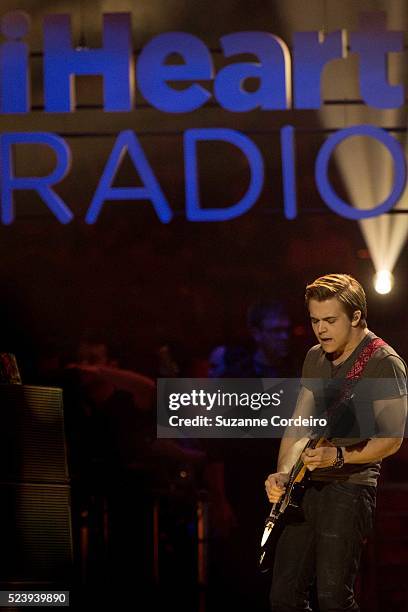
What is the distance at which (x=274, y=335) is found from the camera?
4.61 m

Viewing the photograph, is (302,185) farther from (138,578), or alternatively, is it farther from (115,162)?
(138,578)

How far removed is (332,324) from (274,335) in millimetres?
752

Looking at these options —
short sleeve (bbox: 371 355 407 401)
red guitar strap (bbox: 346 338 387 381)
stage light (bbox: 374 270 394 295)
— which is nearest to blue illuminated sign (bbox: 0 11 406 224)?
stage light (bbox: 374 270 394 295)

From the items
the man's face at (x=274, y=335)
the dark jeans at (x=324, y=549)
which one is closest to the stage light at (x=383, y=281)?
the man's face at (x=274, y=335)

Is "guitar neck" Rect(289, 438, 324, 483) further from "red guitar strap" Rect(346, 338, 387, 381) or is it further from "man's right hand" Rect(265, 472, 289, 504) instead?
"red guitar strap" Rect(346, 338, 387, 381)

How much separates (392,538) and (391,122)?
189 cm

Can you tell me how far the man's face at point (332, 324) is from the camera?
3863 mm

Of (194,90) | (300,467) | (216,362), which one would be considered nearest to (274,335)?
(216,362)

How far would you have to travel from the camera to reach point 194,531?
14.4 ft

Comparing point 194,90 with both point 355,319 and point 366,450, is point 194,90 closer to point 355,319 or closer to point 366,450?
point 355,319

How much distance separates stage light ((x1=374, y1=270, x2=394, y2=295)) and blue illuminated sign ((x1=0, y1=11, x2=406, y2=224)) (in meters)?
0.32

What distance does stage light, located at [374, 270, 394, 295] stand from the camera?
4734mm

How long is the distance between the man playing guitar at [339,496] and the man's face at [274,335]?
732mm

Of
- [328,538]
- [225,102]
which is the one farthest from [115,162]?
[328,538]
